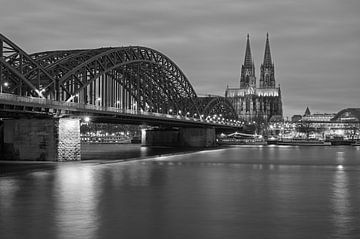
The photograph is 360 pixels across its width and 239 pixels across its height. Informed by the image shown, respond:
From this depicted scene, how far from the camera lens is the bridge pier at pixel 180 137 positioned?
159m

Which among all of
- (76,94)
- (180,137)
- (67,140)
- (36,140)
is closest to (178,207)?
(67,140)

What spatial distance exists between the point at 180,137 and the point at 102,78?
52.3 m

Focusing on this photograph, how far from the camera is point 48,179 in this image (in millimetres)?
43188

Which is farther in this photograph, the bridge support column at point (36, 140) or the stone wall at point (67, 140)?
the stone wall at point (67, 140)

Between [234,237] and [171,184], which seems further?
[171,184]

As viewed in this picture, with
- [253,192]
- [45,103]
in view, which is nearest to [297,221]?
[253,192]

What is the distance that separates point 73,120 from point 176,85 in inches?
3368

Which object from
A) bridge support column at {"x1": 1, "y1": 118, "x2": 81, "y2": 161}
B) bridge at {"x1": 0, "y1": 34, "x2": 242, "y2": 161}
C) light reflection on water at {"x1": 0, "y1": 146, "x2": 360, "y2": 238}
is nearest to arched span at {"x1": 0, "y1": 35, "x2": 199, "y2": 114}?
bridge at {"x1": 0, "y1": 34, "x2": 242, "y2": 161}

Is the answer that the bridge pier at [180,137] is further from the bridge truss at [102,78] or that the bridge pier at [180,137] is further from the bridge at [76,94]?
the bridge truss at [102,78]

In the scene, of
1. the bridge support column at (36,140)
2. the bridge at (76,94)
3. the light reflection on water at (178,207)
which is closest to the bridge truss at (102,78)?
the bridge at (76,94)

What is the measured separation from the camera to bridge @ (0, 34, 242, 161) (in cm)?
6862

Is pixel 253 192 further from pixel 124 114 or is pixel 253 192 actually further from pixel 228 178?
pixel 124 114

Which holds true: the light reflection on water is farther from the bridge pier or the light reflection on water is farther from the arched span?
the bridge pier

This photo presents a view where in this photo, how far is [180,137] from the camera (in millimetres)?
162750
